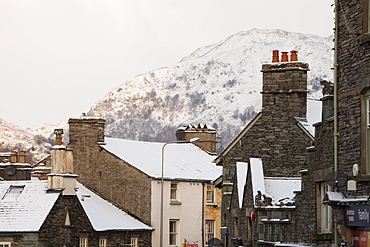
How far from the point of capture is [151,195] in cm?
5959

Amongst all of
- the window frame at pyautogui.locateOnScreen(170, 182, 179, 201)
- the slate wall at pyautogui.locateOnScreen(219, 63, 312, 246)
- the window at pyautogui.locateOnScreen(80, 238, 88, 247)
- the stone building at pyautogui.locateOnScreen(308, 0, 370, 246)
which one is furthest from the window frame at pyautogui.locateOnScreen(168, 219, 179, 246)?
the stone building at pyautogui.locateOnScreen(308, 0, 370, 246)

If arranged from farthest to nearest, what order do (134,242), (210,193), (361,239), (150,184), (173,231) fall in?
(210,193) < (173,231) < (150,184) < (134,242) < (361,239)

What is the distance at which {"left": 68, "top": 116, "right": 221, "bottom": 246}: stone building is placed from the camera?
197ft

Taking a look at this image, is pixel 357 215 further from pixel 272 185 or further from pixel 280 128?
pixel 280 128

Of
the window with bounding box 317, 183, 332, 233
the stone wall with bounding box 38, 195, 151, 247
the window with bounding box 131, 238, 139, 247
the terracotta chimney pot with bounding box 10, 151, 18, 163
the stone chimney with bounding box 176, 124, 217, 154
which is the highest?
the stone chimney with bounding box 176, 124, 217, 154

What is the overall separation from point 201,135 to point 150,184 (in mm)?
14320

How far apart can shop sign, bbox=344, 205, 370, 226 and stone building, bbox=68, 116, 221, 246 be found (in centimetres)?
3702

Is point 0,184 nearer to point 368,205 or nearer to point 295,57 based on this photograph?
point 295,57

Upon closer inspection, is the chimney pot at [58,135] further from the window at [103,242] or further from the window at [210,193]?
the window at [210,193]

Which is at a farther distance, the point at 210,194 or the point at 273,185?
the point at 210,194

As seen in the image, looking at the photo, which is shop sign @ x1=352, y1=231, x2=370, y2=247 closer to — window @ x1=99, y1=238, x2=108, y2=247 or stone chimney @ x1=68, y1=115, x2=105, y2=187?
window @ x1=99, y1=238, x2=108, y2=247

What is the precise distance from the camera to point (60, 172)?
49.7m

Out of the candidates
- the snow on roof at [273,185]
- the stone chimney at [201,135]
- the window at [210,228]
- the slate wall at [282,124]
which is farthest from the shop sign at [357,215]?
the stone chimney at [201,135]

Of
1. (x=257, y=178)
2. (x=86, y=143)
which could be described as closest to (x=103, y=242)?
(x=86, y=143)
